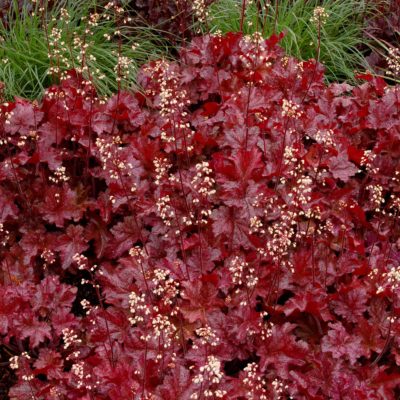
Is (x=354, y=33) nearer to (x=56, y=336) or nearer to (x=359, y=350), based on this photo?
(x=359, y=350)

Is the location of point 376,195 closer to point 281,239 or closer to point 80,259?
point 281,239

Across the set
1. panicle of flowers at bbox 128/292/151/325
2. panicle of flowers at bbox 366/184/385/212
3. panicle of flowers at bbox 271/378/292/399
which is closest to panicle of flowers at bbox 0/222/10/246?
panicle of flowers at bbox 128/292/151/325

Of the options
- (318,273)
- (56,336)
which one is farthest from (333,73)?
(56,336)

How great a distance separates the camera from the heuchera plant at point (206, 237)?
3207 mm

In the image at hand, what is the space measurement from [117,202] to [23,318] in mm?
791

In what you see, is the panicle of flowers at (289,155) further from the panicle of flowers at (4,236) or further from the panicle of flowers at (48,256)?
the panicle of flowers at (4,236)

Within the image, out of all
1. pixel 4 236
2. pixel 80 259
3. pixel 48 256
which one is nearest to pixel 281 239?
pixel 80 259

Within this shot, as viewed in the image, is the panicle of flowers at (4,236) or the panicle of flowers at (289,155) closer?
the panicle of flowers at (289,155)

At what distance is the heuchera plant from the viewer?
10.5 feet

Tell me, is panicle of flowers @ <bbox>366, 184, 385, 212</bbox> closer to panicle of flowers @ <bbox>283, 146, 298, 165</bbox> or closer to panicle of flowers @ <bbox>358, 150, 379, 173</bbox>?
panicle of flowers @ <bbox>358, 150, 379, 173</bbox>

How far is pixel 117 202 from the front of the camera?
12.4 feet

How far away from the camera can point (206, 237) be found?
3635 millimetres

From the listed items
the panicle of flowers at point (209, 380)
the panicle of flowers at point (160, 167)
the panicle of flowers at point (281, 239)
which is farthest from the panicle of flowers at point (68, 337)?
the panicle of flowers at point (281, 239)

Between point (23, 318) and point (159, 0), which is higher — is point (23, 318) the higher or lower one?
the lower one
